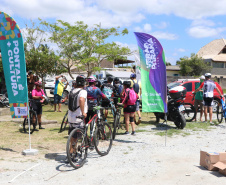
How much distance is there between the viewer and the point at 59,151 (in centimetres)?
688

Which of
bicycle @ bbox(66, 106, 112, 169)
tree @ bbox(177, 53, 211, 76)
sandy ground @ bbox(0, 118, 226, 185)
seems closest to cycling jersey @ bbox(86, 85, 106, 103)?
bicycle @ bbox(66, 106, 112, 169)

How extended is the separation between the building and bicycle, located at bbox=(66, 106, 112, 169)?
48.8 metres

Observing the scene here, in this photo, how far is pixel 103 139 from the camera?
6656 mm

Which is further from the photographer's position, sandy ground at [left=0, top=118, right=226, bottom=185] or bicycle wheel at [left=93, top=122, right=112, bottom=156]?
bicycle wheel at [left=93, top=122, right=112, bottom=156]

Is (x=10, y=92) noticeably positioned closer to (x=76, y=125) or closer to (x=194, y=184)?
(x=76, y=125)

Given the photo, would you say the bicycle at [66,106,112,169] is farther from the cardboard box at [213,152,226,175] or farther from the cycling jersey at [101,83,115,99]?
the cycling jersey at [101,83,115,99]

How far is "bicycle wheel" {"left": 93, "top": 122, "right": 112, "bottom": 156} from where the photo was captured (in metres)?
6.43

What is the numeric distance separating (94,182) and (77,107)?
5.55 feet

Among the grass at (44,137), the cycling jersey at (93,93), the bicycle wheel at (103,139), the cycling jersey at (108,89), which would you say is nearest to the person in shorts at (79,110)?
the bicycle wheel at (103,139)

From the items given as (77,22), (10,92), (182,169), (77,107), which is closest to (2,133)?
(10,92)

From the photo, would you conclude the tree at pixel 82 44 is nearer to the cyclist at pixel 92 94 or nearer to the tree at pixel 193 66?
the cyclist at pixel 92 94

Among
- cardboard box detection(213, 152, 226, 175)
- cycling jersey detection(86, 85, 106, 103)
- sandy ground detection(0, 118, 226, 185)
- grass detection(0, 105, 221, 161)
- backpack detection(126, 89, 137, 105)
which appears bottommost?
sandy ground detection(0, 118, 226, 185)

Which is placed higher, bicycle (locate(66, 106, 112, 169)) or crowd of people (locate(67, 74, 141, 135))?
crowd of people (locate(67, 74, 141, 135))

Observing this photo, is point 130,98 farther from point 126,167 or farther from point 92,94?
point 126,167
